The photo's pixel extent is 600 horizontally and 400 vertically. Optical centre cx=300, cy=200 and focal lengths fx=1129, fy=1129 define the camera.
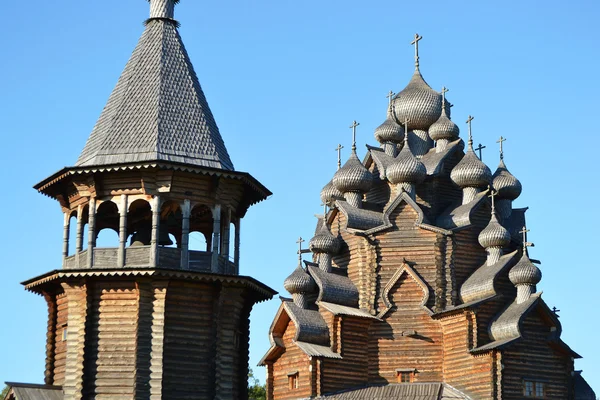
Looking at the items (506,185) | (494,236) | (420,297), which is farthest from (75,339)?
(506,185)

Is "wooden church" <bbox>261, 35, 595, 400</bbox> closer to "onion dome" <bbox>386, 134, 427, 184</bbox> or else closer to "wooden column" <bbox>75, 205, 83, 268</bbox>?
"onion dome" <bbox>386, 134, 427, 184</bbox>

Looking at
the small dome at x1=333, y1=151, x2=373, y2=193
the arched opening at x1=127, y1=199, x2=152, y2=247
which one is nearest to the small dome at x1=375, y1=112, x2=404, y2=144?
the small dome at x1=333, y1=151, x2=373, y2=193

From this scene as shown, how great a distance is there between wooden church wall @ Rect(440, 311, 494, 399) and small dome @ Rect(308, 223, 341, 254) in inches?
174

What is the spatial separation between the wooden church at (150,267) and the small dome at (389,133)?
12.7 metres

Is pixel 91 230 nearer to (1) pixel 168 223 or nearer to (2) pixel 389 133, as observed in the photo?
(1) pixel 168 223

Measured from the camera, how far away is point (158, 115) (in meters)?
27.1

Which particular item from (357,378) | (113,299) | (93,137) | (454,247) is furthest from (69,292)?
(454,247)

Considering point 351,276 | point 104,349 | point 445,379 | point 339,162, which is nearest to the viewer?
point 104,349

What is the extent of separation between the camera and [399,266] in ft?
117

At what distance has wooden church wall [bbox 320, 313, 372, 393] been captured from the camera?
33.5 metres

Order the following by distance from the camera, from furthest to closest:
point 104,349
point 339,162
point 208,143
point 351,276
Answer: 1. point 339,162
2. point 351,276
3. point 208,143
4. point 104,349

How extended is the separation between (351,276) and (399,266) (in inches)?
67.5

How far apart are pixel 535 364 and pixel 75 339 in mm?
14059

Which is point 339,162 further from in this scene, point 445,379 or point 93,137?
point 93,137
